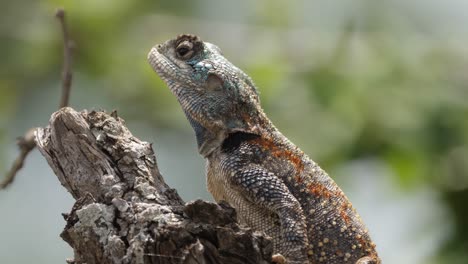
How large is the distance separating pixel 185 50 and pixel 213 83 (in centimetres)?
45

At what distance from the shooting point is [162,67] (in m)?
7.90

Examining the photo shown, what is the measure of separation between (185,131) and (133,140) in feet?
21.5

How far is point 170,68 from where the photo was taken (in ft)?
25.8

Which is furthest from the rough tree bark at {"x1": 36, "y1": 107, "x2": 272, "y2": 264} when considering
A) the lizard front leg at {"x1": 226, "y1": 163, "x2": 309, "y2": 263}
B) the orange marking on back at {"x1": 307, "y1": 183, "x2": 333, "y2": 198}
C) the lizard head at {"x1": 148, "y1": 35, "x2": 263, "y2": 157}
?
the orange marking on back at {"x1": 307, "y1": 183, "x2": 333, "y2": 198}

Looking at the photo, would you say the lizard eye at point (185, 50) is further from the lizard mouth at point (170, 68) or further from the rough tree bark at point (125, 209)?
the rough tree bark at point (125, 209)

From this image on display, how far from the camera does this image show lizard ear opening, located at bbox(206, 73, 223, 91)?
7.64 meters

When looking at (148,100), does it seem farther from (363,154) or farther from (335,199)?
(335,199)

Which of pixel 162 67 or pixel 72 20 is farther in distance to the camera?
pixel 72 20

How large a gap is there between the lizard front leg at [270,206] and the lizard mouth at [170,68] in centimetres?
102

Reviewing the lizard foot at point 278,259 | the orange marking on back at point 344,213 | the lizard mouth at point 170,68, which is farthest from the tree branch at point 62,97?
the lizard foot at point 278,259

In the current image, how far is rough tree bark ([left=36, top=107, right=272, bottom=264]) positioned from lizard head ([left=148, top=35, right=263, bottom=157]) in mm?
957

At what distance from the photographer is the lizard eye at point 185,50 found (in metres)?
7.88

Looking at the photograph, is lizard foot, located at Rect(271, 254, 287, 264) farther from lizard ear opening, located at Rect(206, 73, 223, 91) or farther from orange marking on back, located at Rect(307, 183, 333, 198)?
lizard ear opening, located at Rect(206, 73, 223, 91)

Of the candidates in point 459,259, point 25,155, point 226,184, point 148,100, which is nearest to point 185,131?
point 148,100
